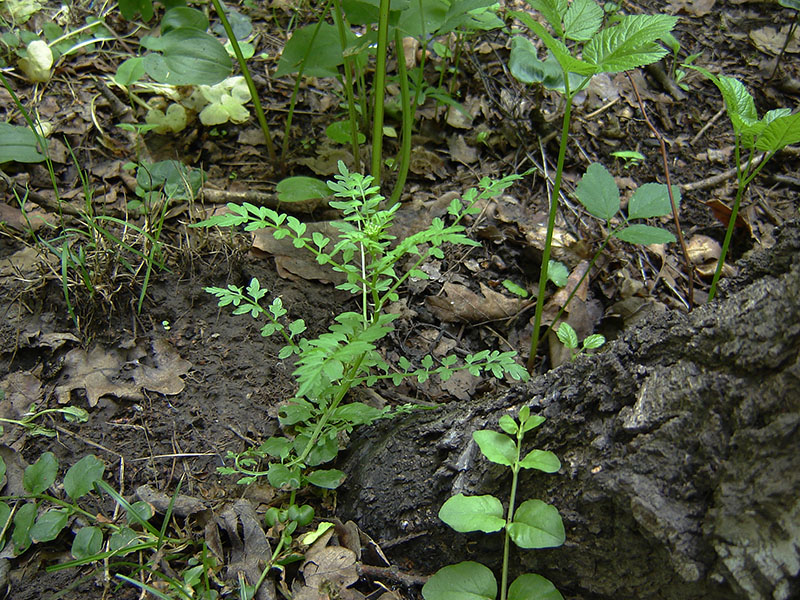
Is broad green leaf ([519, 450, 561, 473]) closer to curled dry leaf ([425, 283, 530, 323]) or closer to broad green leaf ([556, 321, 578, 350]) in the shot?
broad green leaf ([556, 321, 578, 350])

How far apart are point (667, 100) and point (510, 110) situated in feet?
3.03

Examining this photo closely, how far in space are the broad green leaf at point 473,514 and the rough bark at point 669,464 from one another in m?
0.09

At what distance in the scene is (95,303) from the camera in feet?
6.03

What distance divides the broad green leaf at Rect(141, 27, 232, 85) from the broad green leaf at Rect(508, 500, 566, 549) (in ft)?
6.17

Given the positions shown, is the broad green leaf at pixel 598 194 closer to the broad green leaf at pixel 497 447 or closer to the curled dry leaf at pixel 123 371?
the broad green leaf at pixel 497 447

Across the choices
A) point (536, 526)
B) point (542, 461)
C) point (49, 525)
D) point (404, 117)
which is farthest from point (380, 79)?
point (49, 525)

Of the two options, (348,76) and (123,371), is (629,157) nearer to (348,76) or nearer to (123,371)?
(348,76)

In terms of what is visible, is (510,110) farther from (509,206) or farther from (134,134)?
(134,134)

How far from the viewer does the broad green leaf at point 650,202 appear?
6.02 feet

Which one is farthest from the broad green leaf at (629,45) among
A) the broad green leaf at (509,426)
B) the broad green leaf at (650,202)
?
the broad green leaf at (509,426)

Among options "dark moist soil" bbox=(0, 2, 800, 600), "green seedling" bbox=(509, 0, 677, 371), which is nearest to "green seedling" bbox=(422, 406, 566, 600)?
"dark moist soil" bbox=(0, 2, 800, 600)

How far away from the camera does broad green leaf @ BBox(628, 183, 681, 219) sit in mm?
1834

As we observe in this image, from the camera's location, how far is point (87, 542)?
52.1 inches

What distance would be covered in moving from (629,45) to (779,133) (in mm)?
426
